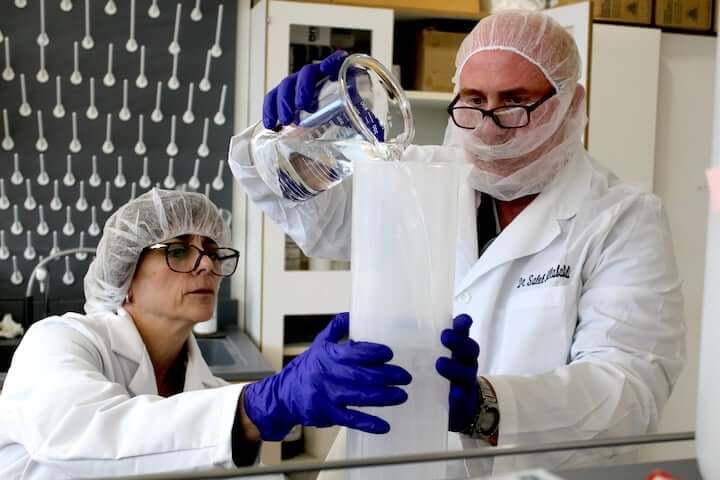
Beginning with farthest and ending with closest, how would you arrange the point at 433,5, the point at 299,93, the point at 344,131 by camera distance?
the point at 433,5 → the point at 299,93 → the point at 344,131

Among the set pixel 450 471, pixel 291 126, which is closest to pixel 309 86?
pixel 291 126

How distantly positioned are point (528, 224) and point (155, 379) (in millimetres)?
852

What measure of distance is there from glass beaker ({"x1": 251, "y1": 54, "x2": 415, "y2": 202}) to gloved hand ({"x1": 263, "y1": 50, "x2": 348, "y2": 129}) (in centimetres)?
1

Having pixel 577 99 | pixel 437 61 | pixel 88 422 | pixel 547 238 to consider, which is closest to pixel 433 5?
Answer: pixel 437 61

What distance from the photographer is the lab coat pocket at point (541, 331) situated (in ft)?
4.60

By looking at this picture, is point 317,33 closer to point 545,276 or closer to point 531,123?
point 531,123

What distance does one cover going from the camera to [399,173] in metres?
0.72

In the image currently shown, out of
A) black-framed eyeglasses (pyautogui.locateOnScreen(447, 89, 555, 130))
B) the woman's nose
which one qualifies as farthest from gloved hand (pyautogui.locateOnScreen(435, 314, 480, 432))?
the woman's nose

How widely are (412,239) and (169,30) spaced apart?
96.1 inches

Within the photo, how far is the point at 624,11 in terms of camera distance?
2.77m

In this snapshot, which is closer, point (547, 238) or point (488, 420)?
point (488, 420)

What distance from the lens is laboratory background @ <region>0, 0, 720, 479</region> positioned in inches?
108

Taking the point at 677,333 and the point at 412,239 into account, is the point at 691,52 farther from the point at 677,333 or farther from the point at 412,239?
the point at 412,239

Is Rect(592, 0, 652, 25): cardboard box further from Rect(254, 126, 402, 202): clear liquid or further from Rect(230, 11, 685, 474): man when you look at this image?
Rect(254, 126, 402, 202): clear liquid
